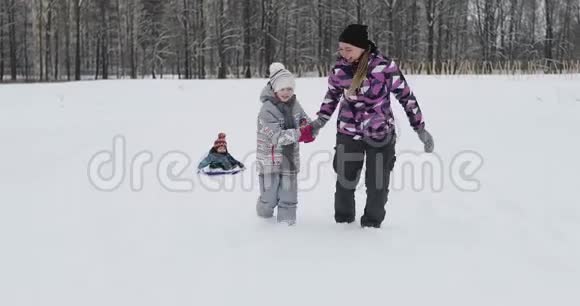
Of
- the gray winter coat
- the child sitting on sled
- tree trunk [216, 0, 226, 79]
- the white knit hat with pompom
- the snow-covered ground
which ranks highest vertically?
tree trunk [216, 0, 226, 79]

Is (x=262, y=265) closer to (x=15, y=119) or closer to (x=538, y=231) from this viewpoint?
(x=538, y=231)

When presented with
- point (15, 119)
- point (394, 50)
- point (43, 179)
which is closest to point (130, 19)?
point (394, 50)

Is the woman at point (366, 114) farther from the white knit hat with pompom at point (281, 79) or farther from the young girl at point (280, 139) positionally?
the white knit hat with pompom at point (281, 79)

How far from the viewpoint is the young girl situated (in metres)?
4.11

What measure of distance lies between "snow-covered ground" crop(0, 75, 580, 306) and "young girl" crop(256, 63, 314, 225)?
26 centimetres

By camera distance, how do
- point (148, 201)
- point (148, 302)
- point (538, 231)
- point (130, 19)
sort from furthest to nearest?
point (130, 19), point (148, 201), point (538, 231), point (148, 302)

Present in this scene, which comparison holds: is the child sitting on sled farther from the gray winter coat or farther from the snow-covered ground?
the gray winter coat

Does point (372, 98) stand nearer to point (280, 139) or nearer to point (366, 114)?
point (366, 114)

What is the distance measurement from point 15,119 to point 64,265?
10.7m

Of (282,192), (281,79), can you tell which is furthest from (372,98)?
(282,192)

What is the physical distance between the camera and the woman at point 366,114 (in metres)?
3.85

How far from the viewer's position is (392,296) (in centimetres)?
291

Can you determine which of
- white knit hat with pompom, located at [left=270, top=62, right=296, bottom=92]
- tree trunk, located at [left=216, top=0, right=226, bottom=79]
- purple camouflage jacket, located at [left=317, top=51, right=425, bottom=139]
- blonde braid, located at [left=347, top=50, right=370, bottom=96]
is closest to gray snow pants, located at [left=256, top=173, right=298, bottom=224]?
purple camouflage jacket, located at [left=317, top=51, right=425, bottom=139]

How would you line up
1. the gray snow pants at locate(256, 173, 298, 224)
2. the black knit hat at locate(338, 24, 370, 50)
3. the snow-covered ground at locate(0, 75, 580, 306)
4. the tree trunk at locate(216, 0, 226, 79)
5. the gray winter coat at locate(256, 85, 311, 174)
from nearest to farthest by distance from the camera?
the snow-covered ground at locate(0, 75, 580, 306), the black knit hat at locate(338, 24, 370, 50), the gray winter coat at locate(256, 85, 311, 174), the gray snow pants at locate(256, 173, 298, 224), the tree trunk at locate(216, 0, 226, 79)
